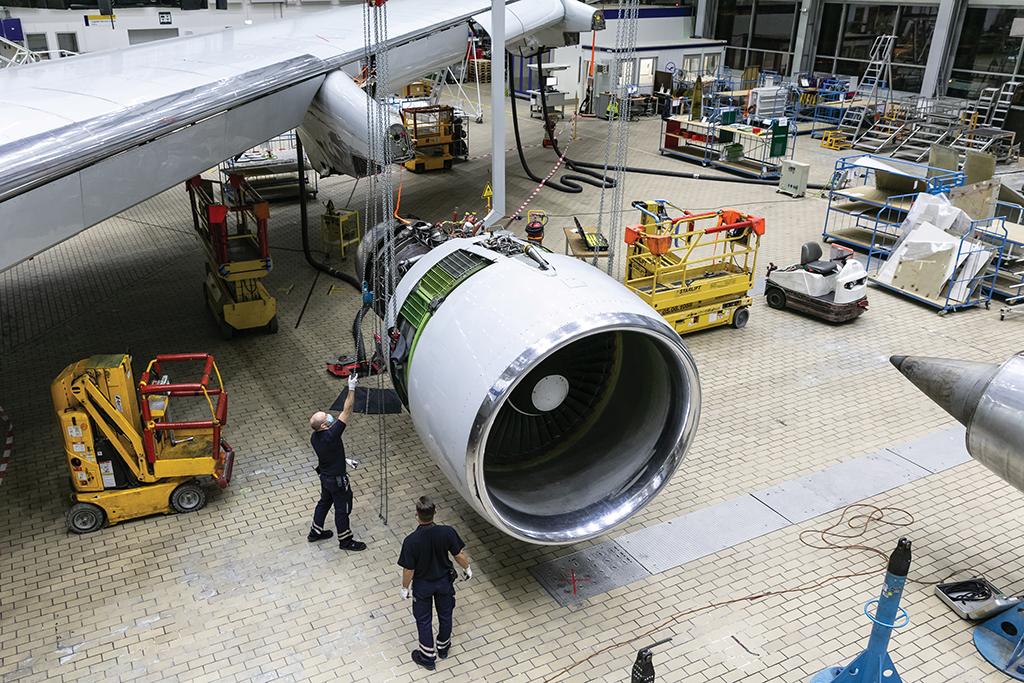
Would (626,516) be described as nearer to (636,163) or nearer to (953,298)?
(953,298)

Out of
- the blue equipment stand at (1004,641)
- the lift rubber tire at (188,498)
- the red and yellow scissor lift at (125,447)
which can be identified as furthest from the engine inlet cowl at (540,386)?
the blue equipment stand at (1004,641)

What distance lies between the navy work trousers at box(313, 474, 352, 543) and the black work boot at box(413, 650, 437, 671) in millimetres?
1760

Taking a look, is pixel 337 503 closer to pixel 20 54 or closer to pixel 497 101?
pixel 497 101

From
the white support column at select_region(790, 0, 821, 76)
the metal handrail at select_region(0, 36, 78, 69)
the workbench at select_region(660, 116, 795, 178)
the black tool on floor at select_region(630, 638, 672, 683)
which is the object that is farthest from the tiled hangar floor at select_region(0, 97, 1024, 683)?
the white support column at select_region(790, 0, 821, 76)

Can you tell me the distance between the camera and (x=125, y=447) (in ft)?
27.0

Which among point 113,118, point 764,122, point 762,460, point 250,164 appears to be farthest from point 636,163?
point 113,118

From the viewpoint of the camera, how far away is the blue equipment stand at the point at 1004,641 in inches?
261

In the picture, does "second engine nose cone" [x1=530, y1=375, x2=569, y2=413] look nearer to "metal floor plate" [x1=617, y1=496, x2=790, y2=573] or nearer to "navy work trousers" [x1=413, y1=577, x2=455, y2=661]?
"navy work trousers" [x1=413, y1=577, x2=455, y2=661]

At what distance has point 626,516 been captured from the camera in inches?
274

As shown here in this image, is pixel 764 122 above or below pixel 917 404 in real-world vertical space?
above

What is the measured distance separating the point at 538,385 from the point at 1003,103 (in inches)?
1000

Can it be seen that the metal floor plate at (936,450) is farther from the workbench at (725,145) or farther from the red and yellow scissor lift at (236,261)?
the workbench at (725,145)

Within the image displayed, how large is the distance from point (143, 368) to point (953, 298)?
46.1ft

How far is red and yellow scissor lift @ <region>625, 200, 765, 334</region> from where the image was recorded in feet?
41.3
